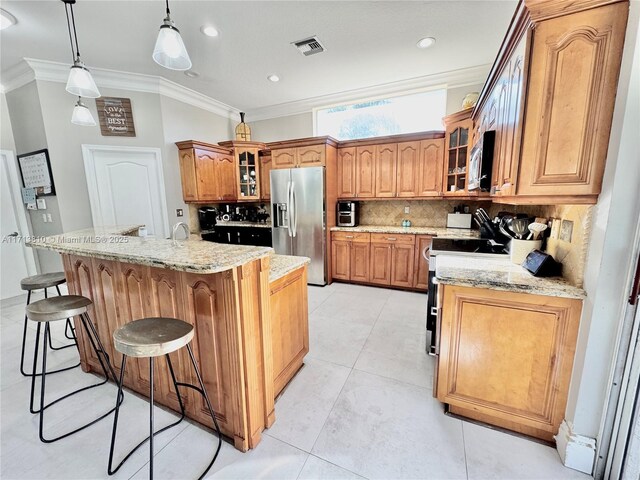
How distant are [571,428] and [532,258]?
0.89m

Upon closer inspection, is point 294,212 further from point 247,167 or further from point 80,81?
point 80,81

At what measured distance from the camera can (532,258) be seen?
1628mm

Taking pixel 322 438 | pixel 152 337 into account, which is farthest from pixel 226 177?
pixel 322 438

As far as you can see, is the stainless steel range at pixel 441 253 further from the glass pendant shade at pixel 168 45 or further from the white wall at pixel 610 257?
the glass pendant shade at pixel 168 45

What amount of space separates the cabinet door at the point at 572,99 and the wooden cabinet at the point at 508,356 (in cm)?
62

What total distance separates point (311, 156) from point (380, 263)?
6.20ft

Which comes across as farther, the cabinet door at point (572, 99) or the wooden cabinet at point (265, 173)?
the wooden cabinet at point (265, 173)

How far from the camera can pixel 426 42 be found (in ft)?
9.12

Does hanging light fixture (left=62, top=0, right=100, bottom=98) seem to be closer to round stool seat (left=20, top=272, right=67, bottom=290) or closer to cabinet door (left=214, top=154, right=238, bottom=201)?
round stool seat (left=20, top=272, right=67, bottom=290)

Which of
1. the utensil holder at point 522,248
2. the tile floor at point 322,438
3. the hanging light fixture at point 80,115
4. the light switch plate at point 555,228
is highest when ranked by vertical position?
the hanging light fixture at point 80,115

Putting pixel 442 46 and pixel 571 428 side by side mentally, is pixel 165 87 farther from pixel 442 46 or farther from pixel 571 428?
pixel 571 428

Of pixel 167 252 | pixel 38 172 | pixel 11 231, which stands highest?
pixel 38 172

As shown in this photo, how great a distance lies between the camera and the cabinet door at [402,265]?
374 centimetres

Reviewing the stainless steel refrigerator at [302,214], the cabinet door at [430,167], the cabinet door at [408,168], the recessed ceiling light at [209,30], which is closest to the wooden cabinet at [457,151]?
the cabinet door at [430,167]
